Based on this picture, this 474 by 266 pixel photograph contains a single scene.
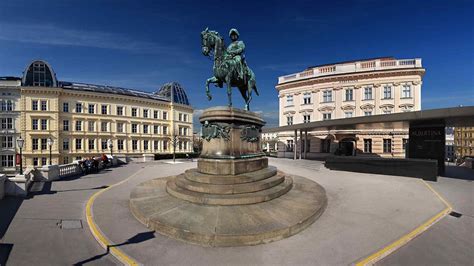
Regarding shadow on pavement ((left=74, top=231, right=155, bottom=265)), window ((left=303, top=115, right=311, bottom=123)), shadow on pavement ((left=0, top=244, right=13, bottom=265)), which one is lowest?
shadow on pavement ((left=74, top=231, right=155, bottom=265))

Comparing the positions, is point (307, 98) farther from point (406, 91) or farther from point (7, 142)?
point (7, 142)

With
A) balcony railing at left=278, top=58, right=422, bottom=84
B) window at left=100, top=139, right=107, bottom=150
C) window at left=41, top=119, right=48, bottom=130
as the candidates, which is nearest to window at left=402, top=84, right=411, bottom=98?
balcony railing at left=278, top=58, right=422, bottom=84

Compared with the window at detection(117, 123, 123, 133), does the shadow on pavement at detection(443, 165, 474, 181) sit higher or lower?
lower

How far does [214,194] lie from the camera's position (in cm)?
754

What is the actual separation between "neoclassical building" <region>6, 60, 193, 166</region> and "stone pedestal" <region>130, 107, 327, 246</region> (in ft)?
90.3

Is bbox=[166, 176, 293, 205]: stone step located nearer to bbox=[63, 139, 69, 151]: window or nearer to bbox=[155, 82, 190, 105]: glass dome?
bbox=[63, 139, 69, 151]: window

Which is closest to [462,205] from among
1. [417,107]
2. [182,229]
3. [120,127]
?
[182,229]

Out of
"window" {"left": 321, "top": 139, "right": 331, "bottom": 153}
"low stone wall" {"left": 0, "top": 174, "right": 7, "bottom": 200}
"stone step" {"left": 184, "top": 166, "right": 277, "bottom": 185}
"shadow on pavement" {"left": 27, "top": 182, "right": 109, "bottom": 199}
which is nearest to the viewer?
"stone step" {"left": 184, "top": 166, "right": 277, "bottom": 185}

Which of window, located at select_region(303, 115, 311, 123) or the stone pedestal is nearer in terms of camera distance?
the stone pedestal

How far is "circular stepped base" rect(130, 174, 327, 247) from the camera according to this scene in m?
5.06

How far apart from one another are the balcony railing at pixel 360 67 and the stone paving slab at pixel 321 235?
98.7ft

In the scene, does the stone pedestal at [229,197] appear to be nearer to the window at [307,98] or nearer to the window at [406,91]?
the window at [307,98]

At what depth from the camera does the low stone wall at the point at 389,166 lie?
12961 mm

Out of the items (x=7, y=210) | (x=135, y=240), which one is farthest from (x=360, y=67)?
(x=7, y=210)
